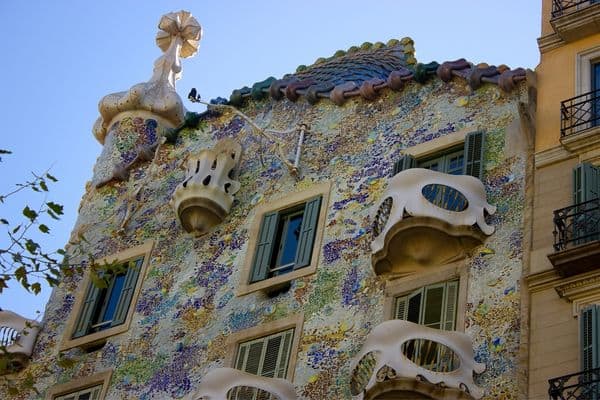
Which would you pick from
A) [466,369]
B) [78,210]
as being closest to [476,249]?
[466,369]

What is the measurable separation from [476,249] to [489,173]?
4.63 feet

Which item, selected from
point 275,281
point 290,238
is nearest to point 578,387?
point 275,281

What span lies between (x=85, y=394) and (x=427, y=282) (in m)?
5.41

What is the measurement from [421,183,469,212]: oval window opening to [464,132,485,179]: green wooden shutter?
2.68 ft

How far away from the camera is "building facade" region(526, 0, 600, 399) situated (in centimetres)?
1585

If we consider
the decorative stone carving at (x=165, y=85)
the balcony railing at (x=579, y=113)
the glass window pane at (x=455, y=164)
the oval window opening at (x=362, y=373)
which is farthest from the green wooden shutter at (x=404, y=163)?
the decorative stone carving at (x=165, y=85)

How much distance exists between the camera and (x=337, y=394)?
17500mm

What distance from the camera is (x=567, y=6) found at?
20.0 m

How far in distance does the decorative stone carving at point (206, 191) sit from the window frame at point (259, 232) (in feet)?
2.15

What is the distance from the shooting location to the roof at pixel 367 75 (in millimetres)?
20141

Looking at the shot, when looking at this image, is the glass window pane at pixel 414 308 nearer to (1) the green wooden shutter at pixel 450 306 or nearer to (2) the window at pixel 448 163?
(1) the green wooden shutter at pixel 450 306

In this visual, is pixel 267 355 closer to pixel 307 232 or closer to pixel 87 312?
pixel 307 232

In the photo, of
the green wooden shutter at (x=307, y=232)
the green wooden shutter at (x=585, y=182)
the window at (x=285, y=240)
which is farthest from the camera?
the window at (x=285, y=240)

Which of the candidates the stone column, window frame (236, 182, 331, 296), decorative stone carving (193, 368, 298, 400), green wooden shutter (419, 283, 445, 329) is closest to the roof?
window frame (236, 182, 331, 296)
